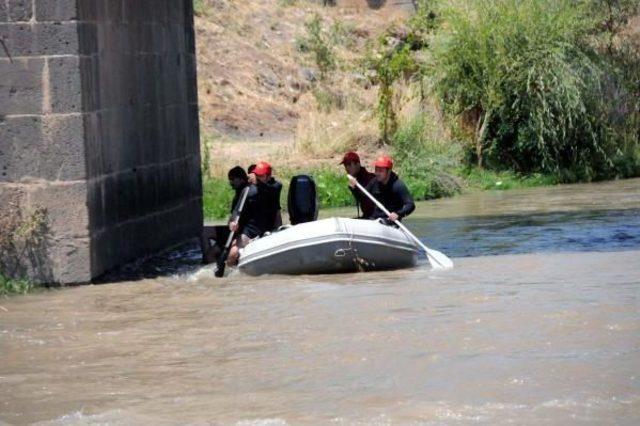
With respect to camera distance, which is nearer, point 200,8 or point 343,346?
point 343,346

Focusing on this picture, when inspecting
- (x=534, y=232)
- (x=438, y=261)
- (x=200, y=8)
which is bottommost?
(x=534, y=232)

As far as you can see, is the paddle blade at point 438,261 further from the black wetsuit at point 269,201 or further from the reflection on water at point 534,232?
the black wetsuit at point 269,201

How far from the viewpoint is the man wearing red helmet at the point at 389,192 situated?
1523cm

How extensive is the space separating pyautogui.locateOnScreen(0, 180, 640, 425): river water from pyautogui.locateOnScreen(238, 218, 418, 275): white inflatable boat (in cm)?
18

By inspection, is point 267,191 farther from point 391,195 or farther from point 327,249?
point 391,195

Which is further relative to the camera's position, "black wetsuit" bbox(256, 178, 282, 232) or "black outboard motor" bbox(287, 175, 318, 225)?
"black outboard motor" bbox(287, 175, 318, 225)

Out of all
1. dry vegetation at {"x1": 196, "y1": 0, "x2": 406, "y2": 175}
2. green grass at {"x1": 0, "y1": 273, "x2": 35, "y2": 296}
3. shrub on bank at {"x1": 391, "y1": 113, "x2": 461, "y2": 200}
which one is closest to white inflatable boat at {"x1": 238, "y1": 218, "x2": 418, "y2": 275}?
green grass at {"x1": 0, "y1": 273, "x2": 35, "y2": 296}

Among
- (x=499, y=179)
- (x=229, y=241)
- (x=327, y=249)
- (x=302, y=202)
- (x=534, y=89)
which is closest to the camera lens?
(x=327, y=249)

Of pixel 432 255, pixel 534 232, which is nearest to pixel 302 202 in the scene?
pixel 432 255

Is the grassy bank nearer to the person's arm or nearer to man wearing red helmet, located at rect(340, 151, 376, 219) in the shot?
man wearing red helmet, located at rect(340, 151, 376, 219)

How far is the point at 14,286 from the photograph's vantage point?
1377 centimetres

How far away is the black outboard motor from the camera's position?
1555cm

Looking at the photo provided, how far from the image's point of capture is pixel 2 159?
13773 millimetres

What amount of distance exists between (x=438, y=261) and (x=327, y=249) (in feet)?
4.08
